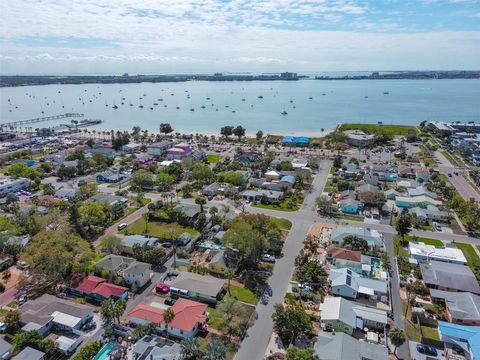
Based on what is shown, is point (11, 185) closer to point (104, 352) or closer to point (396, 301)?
point (104, 352)

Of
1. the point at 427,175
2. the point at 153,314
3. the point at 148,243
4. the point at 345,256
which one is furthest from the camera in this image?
the point at 427,175

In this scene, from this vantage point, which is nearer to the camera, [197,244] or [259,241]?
[259,241]

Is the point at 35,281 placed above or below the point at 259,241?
below

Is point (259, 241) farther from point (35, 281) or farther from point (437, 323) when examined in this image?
point (35, 281)

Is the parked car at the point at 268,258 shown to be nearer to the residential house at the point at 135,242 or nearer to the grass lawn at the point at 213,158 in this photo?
the residential house at the point at 135,242

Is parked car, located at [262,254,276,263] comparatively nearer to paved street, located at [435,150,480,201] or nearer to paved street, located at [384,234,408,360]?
paved street, located at [384,234,408,360]

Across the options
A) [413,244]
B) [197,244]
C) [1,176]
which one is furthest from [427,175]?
[1,176]
